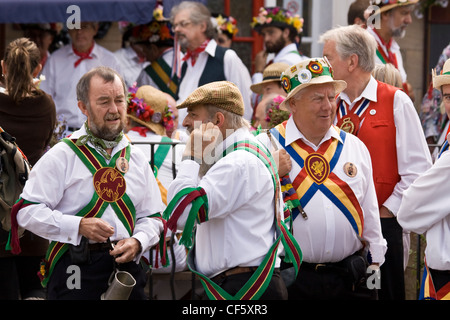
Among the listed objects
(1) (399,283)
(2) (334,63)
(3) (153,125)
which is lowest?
(1) (399,283)

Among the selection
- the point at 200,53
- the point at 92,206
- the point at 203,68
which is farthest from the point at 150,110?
the point at 92,206

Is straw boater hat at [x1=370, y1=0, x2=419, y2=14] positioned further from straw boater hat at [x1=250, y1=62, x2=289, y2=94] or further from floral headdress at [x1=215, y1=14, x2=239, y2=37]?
floral headdress at [x1=215, y1=14, x2=239, y2=37]

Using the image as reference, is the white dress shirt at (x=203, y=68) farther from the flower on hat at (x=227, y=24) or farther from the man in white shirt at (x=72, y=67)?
the flower on hat at (x=227, y=24)

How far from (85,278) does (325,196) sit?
147cm

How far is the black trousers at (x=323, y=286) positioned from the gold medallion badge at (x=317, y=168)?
1.72ft

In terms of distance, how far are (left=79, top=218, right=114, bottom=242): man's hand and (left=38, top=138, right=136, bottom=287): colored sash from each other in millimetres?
117

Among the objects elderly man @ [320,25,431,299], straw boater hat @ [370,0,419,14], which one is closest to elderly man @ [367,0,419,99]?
straw boater hat @ [370,0,419,14]

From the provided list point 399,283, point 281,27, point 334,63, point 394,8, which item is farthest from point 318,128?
point 281,27

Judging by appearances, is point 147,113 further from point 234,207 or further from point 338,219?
point 234,207

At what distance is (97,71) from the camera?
5027 millimetres

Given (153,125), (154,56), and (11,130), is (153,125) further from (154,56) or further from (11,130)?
(154,56)

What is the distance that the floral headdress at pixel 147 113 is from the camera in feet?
21.7

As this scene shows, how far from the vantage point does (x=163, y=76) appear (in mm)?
8875
